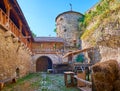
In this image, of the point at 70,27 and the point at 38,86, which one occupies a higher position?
the point at 70,27

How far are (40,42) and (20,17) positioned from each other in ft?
51.5

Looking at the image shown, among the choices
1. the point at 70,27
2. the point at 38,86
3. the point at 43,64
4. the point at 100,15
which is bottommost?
the point at 38,86

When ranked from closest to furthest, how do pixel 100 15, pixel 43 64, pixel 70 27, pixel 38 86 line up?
pixel 38 86, pixel 100 15, pixel 43 64, pixel 70 27

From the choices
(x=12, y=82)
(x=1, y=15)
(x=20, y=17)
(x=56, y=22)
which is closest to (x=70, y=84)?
(x=12, y=82)

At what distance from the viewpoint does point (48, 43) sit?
30.3m

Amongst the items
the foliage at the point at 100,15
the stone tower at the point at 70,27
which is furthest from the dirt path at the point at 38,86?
the stone tower at the point at 70,27

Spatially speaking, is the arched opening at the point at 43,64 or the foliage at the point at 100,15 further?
the arched opening at the point at 43,64

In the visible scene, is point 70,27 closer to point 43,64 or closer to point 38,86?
point 43,64

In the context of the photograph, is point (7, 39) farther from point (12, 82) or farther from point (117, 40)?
point (117, 40)

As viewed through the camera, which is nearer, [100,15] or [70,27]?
[100,15]

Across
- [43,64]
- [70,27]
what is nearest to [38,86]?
[43,64]

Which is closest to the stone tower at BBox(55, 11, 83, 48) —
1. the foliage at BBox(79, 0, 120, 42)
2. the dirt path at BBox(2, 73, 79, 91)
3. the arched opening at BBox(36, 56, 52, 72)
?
the foliage at BBox(79, 0, 120, 42)

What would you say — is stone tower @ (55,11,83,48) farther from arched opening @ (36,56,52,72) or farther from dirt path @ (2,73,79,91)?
dirt path @ (2,73,79,91)

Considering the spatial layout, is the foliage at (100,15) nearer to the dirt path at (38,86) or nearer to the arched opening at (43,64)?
the dirt path at (38,86)
